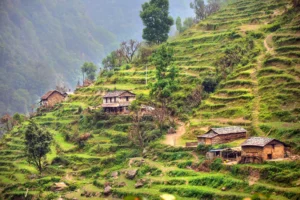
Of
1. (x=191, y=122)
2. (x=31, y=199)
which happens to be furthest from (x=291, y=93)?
(x=31, y=199)

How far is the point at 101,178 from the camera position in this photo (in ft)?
146

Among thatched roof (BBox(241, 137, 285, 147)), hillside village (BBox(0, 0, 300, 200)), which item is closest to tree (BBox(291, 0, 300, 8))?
hillside village (BBox(0, 0, 300, 200))

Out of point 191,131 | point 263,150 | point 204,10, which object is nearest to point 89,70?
point 204,10

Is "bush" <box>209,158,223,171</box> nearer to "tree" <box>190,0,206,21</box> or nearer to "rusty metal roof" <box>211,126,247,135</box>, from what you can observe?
"rusty metal roof" <box>211,126,247,135</box>

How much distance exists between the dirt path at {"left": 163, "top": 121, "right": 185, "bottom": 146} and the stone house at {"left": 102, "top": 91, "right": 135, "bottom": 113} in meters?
8.14

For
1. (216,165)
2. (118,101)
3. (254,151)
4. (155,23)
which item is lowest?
(216,165)

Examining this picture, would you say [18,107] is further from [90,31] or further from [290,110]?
[290,110]

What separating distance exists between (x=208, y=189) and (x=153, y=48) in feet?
133

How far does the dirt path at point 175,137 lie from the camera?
46881 millimetres

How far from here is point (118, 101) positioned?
185 ft

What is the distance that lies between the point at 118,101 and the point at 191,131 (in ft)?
38.8

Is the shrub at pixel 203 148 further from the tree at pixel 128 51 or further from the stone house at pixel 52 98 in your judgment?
the tree at pixel 128 51

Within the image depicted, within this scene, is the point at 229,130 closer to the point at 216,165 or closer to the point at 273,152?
the point at 216,165

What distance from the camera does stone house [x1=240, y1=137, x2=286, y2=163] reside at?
37156mm
